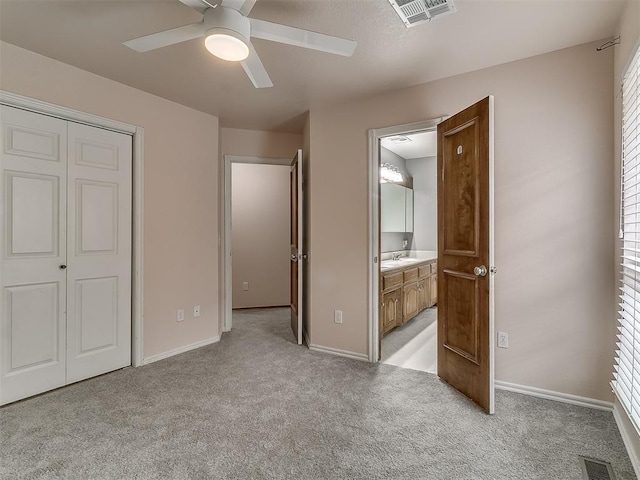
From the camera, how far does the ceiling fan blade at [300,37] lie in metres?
1.62

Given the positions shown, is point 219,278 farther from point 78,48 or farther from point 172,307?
point 78,48

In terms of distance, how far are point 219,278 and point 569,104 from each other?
12.0 feet

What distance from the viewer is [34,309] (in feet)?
7.74

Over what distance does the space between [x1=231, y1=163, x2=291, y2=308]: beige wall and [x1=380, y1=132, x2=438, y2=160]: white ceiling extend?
178cm

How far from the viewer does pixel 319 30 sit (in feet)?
6.68

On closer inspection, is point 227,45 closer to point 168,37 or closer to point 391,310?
point 168,37

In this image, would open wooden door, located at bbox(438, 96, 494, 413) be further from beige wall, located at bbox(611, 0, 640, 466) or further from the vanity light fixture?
the vanity light fixture

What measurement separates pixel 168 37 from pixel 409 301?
365cm

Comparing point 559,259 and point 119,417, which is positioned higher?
point 559,259

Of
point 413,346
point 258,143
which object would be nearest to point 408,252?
point 413,346

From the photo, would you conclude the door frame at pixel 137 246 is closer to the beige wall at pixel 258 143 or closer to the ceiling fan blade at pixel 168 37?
the beige wall at pixel 258 143

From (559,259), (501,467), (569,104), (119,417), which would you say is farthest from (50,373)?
(569,104)

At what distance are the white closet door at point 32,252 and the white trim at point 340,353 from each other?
2.11 metres

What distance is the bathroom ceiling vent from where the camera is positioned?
1747mm
